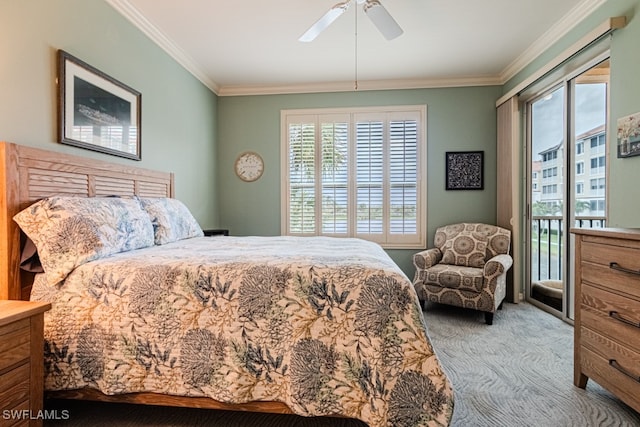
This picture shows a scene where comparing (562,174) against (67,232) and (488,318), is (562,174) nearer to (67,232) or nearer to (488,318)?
(488,318)

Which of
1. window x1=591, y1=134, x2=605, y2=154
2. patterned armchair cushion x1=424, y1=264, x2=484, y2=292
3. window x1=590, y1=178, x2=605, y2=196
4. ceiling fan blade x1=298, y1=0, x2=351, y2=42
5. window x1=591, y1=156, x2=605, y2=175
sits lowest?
patterned armchair cushion x1=424, y1=264, x2=484, y2=292

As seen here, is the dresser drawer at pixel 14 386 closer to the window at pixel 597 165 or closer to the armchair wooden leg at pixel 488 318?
the armchair wooden leg at pixel 488 318

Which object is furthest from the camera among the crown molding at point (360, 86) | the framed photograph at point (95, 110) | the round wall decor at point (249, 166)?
the round wall decor at point (249, 166)

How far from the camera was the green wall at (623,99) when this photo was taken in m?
2.05

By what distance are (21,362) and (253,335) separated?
91cm

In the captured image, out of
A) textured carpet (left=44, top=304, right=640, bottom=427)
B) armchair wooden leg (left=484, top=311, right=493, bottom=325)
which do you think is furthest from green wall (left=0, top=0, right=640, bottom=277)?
armchair wooden leg (left=484, top=311, right=493, bottom=325)

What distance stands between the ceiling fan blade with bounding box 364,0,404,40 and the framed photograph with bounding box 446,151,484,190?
212cm

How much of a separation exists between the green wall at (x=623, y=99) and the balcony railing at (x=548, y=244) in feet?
2.30

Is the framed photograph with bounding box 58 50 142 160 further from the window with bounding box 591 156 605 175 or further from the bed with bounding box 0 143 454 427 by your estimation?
the window with bounding box 591 156 605 175

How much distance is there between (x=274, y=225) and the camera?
4262 millimetres

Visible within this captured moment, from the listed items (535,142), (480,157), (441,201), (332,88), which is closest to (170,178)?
(332,88)

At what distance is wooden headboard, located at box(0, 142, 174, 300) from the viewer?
157 cm

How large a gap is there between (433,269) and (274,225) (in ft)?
6.80

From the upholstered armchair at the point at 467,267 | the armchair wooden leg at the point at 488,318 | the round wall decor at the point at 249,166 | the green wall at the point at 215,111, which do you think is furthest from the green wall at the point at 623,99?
the round wall decor at the point at 249,166
